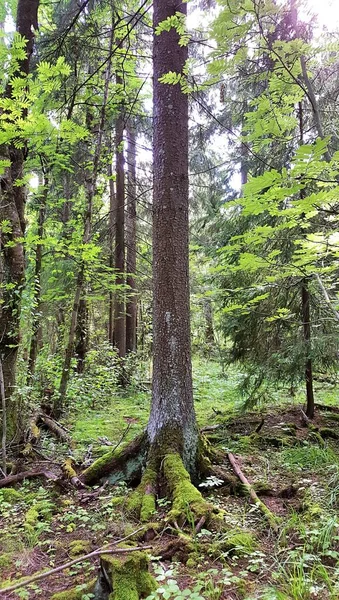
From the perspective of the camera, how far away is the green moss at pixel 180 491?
322 cm

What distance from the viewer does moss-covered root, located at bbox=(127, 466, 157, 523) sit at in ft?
10.9

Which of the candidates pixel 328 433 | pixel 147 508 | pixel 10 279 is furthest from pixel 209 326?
pixel 147 508

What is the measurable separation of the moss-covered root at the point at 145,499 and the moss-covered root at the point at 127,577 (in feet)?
3.06

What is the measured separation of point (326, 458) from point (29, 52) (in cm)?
653

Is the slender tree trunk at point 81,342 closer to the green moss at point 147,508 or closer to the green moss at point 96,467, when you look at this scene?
the green moss at point 96,467

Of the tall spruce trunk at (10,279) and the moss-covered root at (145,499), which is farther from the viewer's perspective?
the tall spruce trunk at (10,279)

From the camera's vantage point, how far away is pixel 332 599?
2195 mm

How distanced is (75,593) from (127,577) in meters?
0.36

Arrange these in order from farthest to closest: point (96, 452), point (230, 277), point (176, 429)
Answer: point (230, 277) < point (96, 452) < point (176, 429)

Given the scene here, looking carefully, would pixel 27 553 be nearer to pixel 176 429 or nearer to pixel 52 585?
pixel 52 585

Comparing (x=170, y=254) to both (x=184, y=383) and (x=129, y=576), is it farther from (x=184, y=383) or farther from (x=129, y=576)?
(x=129, y=576)

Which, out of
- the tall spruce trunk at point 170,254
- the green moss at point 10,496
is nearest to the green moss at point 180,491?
the tall spruce trunk at point 170,254

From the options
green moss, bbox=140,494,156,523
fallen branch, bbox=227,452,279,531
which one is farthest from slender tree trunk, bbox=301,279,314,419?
green moss, bbox=140,494,156,523

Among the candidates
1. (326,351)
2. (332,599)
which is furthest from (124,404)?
(332,599)
